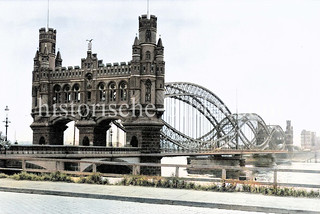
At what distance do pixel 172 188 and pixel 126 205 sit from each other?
5.54 m

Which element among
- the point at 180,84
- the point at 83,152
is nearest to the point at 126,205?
the point at 83,152

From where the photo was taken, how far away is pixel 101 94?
80.9m

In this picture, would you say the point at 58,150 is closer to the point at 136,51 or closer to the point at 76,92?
the point at 136,51

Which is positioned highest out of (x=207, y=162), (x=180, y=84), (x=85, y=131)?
(x=180, y=84)

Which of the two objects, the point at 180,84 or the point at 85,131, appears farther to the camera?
the point at 180,84

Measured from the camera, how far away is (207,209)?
16.5m

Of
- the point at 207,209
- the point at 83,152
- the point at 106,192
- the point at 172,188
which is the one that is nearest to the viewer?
the point at 207,209

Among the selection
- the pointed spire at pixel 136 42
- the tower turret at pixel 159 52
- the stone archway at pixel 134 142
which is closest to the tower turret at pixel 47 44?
the pointed spire at pixel 136 42

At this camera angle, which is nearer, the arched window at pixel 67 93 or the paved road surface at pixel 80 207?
the paved road surface at pixel 80 207

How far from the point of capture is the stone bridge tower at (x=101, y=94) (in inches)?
3019

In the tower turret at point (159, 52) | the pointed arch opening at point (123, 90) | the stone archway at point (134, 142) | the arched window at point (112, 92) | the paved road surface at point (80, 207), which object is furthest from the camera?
the arched window at point (112, 92)

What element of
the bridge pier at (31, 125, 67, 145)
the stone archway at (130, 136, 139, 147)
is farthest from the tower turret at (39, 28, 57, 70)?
the stone archway at (130, 136, 139, 147)

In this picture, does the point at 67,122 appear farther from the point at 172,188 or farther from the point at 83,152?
the point at 172,188

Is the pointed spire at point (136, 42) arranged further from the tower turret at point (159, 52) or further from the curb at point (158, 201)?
the curb at point (158, 201)
